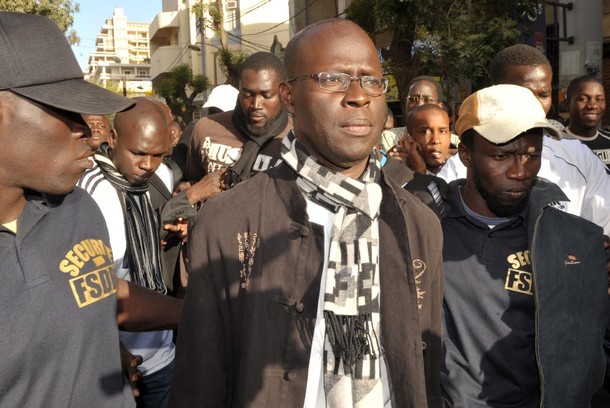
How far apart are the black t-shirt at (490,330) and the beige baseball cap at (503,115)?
0.52 m

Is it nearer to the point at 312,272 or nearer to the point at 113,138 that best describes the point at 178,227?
the point at 113,138

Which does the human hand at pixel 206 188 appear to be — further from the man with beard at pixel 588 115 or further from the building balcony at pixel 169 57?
the building balcony at pixel 169 57

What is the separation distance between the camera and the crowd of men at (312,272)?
73.4 inches

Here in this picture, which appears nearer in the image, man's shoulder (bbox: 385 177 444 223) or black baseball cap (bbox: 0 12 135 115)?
black baseball cap (bbox: 0 12 135 115)

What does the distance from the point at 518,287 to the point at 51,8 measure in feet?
55.3

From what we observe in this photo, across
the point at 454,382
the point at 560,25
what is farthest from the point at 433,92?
the point at 560,25

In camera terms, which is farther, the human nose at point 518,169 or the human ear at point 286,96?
the human nose at point 518,169

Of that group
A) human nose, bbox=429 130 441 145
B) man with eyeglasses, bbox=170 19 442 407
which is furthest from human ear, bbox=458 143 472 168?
human nose, bbox=429 130 441 145

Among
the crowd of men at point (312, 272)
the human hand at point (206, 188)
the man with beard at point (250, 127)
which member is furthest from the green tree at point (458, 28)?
the crowd of men at point (312, 272)

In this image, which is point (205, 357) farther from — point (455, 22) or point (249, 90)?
point (455, 22)

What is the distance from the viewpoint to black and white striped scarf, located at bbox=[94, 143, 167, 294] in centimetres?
329

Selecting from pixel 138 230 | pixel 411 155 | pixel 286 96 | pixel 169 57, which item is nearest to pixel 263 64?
pixel 411 155

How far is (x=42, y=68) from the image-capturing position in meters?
1.84

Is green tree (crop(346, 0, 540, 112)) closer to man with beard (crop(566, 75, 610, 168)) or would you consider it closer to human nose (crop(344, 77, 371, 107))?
man with beard (crop(566, 75, 610, 168))
